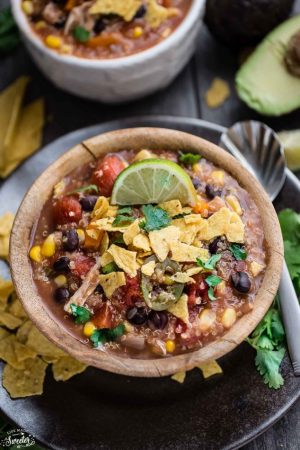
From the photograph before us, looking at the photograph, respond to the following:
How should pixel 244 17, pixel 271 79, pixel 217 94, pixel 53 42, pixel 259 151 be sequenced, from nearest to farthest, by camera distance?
pixel 259 151
pixel 53 42
pixel 271 79
pixel 244 17
pixel 217 94

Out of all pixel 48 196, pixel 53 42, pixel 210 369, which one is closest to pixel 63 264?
pixel 48 196

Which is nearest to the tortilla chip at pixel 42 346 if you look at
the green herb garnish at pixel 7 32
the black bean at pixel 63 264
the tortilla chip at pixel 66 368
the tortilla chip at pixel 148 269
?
the tortilla chip at pixel 66 368

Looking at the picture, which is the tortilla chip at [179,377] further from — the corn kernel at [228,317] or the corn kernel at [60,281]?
the corn kernel at [60,281]

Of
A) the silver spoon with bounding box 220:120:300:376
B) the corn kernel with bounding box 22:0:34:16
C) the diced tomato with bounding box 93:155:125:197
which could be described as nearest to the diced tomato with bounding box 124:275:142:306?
A: the diced tomato with bounding box 93:155:125:197

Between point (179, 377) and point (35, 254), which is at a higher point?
point (35, 254)

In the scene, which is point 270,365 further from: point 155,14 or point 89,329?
point 155,14

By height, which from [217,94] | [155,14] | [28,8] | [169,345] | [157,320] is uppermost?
[28,8]
